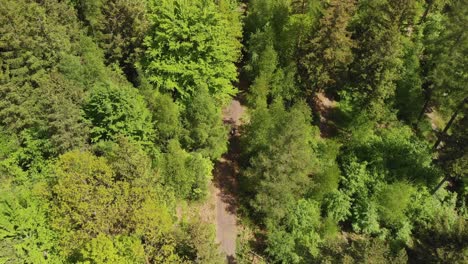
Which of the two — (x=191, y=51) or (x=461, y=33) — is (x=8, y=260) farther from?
(x=461, y=33)

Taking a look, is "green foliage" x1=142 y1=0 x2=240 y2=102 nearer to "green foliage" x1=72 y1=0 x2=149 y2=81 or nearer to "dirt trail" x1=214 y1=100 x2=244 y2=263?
"green foliage" x1=72 y1=0 x2=149 y2=81

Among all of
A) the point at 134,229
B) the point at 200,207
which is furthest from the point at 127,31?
the point at 134,229

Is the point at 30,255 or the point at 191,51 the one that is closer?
the point at 30,255

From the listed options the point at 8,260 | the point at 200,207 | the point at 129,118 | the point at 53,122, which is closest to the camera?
the point at 8,260

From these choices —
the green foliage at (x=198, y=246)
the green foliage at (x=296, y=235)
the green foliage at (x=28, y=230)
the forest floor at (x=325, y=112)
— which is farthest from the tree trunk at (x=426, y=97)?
the green foliage at (x=28, y=230)

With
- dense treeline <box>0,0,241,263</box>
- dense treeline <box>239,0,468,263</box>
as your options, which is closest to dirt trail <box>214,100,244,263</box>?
dense treeline <box>239,0,468,263</box>

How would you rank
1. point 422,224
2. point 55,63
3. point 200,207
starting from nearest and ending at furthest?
point 55,63 → point 200,207 → point 422,224
